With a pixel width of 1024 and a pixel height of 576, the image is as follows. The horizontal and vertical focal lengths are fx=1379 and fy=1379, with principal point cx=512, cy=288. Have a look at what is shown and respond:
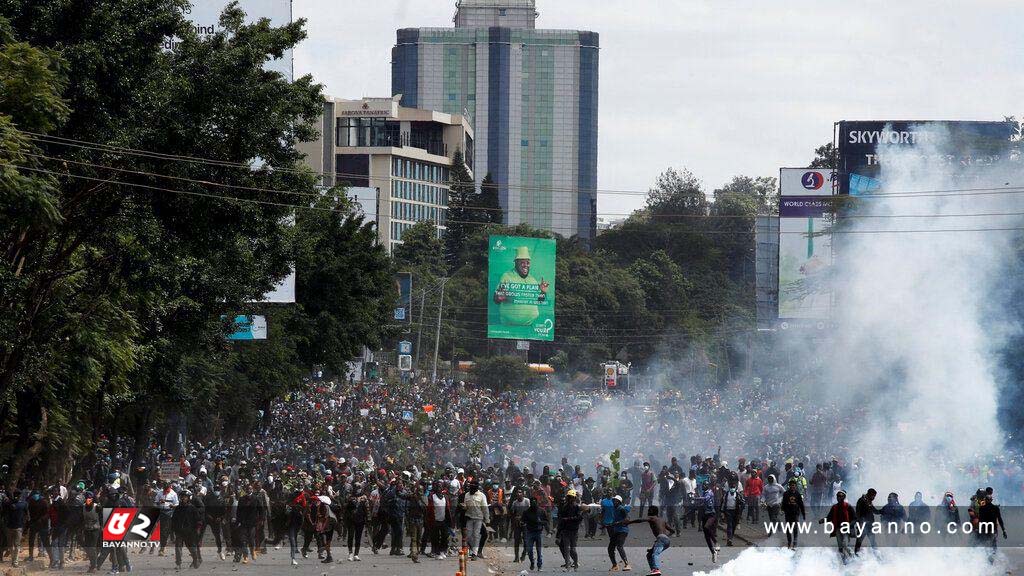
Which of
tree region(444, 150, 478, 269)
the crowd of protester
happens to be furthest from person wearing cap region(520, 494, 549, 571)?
tree region(444, 150, 478, 269)

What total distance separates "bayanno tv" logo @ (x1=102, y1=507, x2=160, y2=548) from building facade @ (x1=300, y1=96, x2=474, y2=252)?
306 feet

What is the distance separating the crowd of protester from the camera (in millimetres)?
21469

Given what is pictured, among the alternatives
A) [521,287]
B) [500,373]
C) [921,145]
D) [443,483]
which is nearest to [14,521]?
[443,483]

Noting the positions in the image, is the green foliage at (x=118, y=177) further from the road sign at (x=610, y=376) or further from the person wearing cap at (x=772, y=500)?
the road sign at (x=610, y=376)

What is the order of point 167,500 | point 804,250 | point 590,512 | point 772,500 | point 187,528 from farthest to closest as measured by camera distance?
point 804,250 → point 590,512 → point 772,500 → point 167,500 → point 187,528

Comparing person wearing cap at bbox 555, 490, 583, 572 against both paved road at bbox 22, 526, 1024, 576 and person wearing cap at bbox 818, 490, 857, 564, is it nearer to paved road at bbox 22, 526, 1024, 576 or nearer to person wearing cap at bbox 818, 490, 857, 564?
paved road at bbox 22, 526, 1024, 576

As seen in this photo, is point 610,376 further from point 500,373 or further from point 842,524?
point 842,524

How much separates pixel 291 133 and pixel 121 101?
2.99 m

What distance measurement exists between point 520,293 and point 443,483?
18.8 metres

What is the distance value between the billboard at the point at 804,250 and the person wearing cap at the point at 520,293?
1238 cm

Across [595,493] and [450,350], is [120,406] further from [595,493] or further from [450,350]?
[450,350]

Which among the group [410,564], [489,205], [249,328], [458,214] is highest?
[489,205]

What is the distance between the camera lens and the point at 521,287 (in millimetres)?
42750

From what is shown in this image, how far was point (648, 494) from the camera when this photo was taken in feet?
98.0
